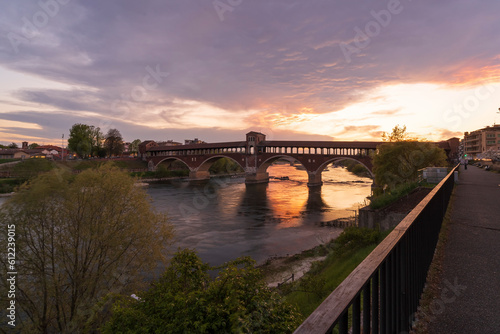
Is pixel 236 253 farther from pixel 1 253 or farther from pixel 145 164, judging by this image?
pixel 145 164

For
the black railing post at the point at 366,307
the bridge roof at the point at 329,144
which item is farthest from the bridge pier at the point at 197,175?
the black railing post at the point at 366,307

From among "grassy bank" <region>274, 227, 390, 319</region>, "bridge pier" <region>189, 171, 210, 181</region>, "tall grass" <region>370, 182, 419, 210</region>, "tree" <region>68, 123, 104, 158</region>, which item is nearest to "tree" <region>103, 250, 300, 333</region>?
"grassy bank" <region>274, 227, 390, 319</region>

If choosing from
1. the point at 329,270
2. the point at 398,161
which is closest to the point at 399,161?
the point at 398,161

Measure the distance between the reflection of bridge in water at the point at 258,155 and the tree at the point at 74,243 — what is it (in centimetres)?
6466

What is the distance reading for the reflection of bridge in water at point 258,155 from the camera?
252 ft

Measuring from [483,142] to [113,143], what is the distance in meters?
158

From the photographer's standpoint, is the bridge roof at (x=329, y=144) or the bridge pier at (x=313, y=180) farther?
the bridge pier at (x=313, y=180)

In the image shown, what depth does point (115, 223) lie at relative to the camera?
19.8 metres

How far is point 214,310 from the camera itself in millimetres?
7633

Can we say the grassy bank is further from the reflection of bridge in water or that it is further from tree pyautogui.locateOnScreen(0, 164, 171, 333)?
the reflection of bridge in water

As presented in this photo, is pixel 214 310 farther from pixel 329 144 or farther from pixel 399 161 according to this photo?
pixel 329 144

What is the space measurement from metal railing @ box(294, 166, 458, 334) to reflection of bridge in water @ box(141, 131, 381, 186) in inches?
2880

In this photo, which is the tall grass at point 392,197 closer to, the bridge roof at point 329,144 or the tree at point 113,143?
the bridge roof at point 329,144

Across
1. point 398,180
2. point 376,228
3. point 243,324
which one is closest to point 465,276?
point 243,324
